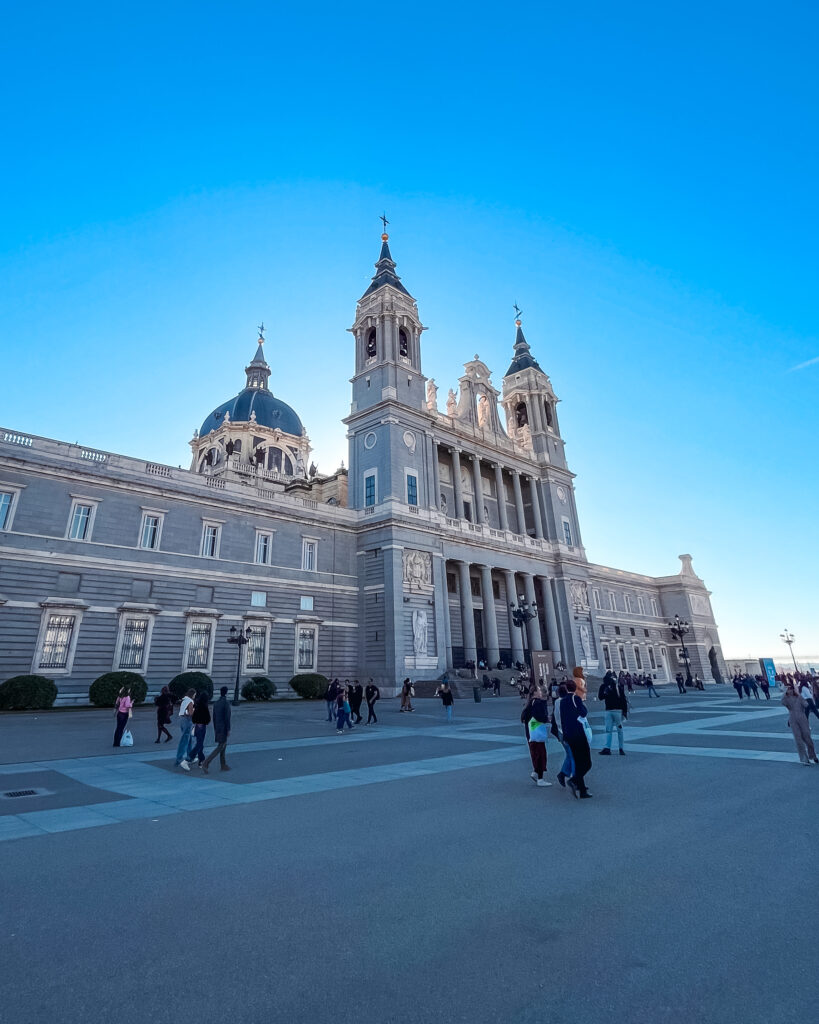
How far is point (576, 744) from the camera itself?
29.3 feet

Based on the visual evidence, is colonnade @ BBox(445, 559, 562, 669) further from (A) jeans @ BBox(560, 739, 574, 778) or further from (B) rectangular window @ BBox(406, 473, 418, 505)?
(A) jeans @ BBox(560, 739, 574, 778)

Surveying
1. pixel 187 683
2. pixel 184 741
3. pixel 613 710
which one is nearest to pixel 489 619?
pixel 187 683

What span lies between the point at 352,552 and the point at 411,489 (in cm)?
659

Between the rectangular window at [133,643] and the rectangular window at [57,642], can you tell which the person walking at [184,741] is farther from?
the rectangular window at [133,643]

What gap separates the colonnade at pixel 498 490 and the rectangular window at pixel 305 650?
14.4m

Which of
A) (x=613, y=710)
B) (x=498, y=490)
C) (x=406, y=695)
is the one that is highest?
(x=498, y=490)

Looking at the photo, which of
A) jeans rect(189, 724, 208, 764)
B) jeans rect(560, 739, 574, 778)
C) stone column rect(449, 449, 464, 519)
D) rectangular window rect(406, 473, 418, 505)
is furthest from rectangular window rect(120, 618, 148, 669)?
stone column rect(449, 449, 464, 519)

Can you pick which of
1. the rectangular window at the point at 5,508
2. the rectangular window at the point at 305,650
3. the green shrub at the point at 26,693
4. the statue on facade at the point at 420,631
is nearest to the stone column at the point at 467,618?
the statue on facade at the point at 420,631

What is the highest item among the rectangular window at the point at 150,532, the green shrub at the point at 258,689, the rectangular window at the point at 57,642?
the rectangular window at the point at 150,532

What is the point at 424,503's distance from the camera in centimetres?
Result: 4222

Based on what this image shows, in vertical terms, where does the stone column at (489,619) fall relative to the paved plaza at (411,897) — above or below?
above

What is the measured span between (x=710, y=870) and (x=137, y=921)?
212 inches

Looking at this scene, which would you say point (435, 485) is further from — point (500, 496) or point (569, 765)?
point (569, 765)

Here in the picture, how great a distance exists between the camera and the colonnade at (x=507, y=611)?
4247cm
